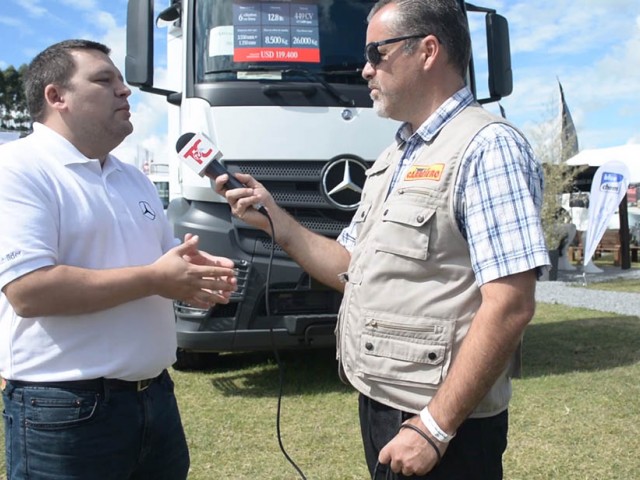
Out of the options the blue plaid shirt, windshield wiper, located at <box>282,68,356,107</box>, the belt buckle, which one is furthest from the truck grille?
the blue plaid shirt

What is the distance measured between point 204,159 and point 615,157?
17511mm

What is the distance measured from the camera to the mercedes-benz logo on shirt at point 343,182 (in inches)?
174

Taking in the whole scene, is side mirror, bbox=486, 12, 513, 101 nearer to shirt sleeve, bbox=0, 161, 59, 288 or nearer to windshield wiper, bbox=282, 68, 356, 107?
windshield wiper, bbox=282, 68, 356, 107

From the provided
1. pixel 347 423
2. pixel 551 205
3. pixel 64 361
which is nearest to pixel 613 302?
pixel 551 205

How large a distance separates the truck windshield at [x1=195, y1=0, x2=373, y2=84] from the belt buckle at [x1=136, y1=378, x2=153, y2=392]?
2.83 metres

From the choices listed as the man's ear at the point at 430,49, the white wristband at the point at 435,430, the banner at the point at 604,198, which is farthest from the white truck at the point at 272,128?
the banner at the point at 604,198

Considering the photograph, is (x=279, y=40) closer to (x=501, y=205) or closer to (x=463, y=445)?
(x=501, y=205)

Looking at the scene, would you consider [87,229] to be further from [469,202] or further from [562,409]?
[562,409]

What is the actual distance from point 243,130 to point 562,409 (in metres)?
3.05

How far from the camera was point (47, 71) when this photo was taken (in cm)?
194

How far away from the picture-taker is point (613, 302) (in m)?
9.59

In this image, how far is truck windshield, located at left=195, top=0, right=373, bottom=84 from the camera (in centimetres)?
438

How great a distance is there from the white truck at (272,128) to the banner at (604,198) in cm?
797

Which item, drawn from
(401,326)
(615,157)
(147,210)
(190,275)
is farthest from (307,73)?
(615,157)
